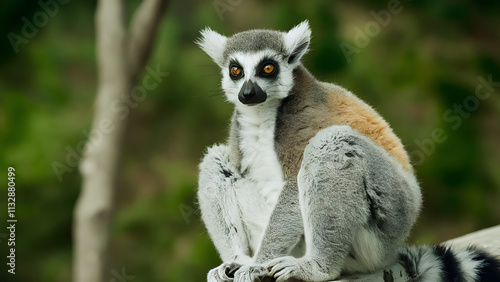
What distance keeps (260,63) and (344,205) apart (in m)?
1.21

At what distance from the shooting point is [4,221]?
27.3 ft

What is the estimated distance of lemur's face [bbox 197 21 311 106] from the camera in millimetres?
3967

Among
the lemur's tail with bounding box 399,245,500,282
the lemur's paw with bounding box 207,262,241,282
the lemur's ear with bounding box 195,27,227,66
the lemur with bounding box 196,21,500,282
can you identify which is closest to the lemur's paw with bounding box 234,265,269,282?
the lemur with bounding box 196,21,500,282

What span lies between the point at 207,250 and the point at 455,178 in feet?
12.1

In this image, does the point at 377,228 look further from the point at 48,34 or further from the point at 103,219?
the point at 48,34

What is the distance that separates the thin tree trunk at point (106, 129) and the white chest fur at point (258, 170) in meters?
Result: 3.84

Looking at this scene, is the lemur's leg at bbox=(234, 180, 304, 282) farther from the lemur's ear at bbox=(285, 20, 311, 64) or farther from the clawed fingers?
the lemur's ear at bbox=(285, 20, 311, 64)

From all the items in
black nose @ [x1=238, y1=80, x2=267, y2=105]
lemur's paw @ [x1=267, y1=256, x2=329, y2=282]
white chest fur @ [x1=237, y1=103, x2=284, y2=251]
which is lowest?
lemur's paw @ [x1=267, y1=256, x2=329, y2=282]

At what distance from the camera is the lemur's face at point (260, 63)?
13.0ft

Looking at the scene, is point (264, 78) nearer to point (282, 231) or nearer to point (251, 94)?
point (251, 94)

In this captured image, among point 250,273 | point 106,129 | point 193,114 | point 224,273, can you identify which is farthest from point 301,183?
point 193,114

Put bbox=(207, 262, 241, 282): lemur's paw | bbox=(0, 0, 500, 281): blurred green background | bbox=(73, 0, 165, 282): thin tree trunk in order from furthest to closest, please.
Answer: bbox=(0, 0, 500, 281): blurred green background
bbox=(73, 0, 165, 282): thin tree trunk
bbox=(207, 262, 241, 282): lemur's paw

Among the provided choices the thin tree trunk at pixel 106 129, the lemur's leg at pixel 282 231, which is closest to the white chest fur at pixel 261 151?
the lemur's leg at pixel 282 231

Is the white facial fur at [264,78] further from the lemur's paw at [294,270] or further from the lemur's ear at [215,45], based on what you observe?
the lemur's paw at [294,270]
